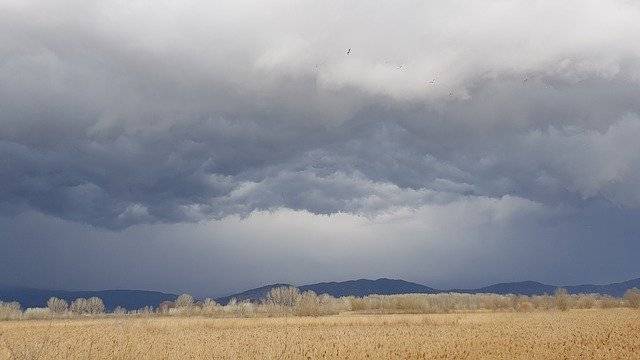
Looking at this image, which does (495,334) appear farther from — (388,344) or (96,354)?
(96,354)

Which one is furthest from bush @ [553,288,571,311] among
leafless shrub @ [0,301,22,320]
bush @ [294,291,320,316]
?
leafless shrub @ [0,301,22,320]

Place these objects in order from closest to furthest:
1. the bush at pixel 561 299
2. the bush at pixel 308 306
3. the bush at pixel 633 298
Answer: the bush at pixel 308 306 < the bush at pixel 633 298 < the bush at pixel 561 299

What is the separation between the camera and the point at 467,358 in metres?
37.9

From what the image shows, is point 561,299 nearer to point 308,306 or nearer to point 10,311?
point 308,306

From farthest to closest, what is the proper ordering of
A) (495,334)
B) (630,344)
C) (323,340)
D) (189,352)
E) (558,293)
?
(558,293) < (495,334) < (323,340) < (630,344) < (189,352)

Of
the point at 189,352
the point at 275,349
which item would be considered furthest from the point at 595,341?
the point at 189,352

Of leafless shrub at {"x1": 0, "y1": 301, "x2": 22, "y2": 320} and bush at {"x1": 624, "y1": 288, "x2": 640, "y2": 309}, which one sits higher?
leafless shrub at {"x1": 0, "y1": 301, "x2": 22, "y2": 320}

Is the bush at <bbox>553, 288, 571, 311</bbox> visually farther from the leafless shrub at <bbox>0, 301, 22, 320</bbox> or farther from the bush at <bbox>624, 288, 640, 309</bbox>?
the leafless shrub at <bbox>0, 301, 22, 320</bbox>

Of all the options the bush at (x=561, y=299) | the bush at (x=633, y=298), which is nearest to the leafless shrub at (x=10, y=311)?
the bush at (x=561, y=299)

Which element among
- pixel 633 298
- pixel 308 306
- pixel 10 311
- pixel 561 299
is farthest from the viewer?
pixel 10 311

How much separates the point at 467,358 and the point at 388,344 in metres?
A: 9.09

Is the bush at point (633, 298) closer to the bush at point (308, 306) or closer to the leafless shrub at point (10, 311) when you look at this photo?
the bush at point (308, 306)

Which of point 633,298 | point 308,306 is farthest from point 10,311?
point 633,298

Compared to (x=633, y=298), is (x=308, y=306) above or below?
above
